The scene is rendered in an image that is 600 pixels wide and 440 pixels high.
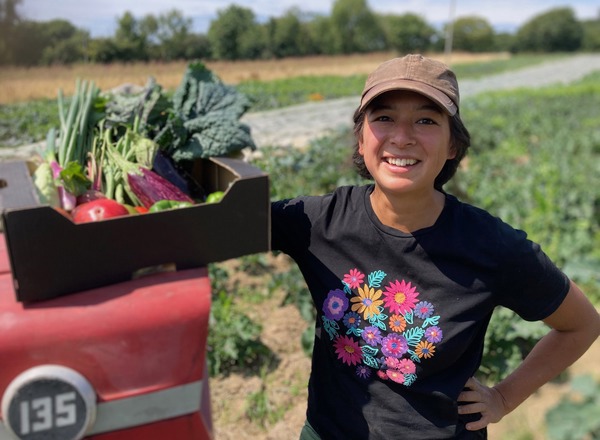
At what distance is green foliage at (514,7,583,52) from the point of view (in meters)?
93.6

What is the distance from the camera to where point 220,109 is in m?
1.78

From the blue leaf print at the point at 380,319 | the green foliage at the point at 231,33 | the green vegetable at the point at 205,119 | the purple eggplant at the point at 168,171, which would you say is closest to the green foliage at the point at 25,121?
the green vegetable at the point at 205,119

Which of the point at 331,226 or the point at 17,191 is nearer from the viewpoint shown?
the point at 17,191

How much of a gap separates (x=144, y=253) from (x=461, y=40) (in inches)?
3494

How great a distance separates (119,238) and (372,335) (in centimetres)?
77

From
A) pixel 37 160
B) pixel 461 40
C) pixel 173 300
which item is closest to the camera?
pixel 173 300

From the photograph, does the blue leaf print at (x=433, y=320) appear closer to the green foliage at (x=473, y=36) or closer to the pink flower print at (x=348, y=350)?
the pink flower print at (x=348, y=350)

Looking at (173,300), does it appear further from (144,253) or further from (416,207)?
(416,207)

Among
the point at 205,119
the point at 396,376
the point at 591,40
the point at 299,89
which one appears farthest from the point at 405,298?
the point at 591,40

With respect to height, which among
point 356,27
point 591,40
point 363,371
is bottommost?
point 363,371

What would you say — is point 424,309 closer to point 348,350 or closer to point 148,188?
point 348,350

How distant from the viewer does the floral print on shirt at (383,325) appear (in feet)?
4.98

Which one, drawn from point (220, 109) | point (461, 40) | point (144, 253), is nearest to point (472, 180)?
point (220, 109)

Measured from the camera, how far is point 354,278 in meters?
1.56
